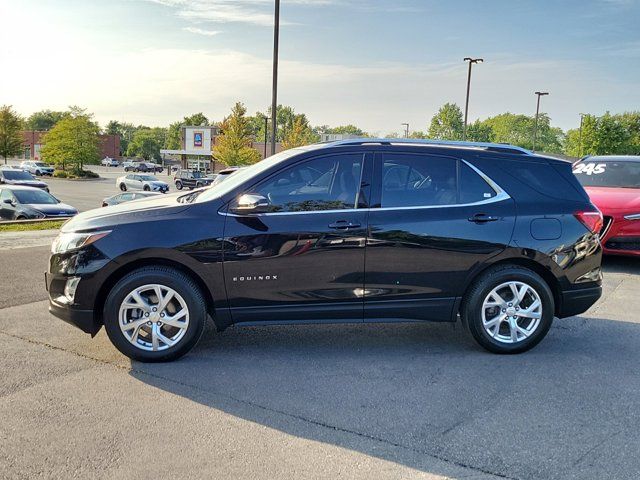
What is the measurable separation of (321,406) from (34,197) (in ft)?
57.7

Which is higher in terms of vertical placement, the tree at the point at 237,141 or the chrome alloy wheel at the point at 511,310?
the tree at the point at 237,141

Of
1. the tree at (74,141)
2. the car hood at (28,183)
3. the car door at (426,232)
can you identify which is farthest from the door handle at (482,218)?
the tree at (74,141)

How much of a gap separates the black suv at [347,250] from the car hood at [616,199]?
3.95 metres

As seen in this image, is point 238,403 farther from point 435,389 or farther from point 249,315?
point 435,389

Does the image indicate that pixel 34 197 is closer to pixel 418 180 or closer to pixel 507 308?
pixel 418 180

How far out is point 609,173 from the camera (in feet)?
32.1

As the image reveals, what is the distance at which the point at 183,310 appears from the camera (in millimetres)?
4363

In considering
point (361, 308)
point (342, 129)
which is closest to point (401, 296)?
point (361, 308)

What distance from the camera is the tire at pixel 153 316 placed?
4.29 metres

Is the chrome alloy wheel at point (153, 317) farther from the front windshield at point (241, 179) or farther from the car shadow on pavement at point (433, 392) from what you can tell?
the front windshield at point (241, 179)

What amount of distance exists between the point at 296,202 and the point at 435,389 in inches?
71.0

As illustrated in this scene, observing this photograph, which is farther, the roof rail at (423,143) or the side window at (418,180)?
the roof rail at (423,143)

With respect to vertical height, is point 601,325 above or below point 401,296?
below

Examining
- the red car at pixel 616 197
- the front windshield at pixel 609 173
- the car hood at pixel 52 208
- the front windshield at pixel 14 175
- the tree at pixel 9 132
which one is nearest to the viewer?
the red car at pixel 616 197
